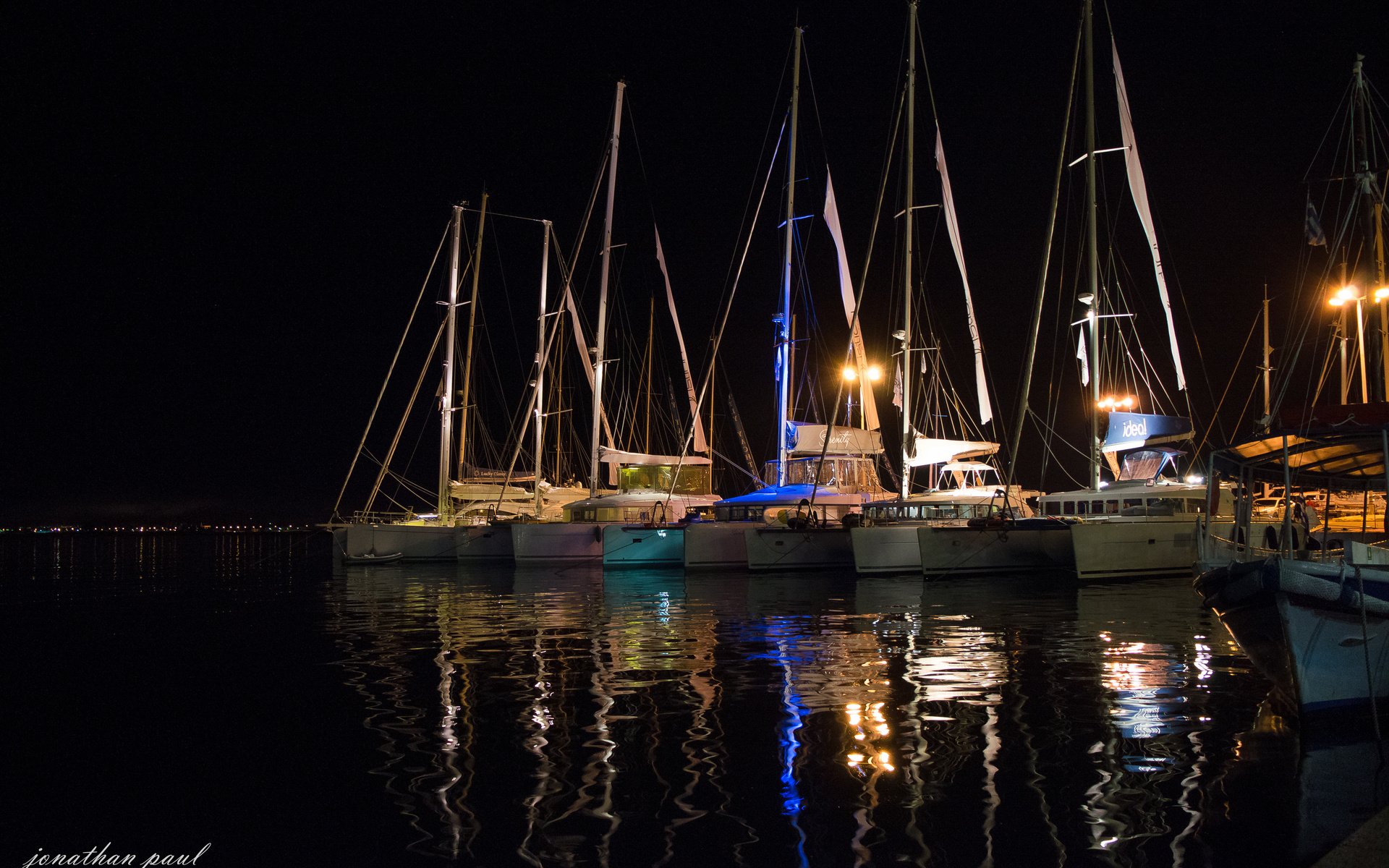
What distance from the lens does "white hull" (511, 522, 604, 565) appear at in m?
47.5

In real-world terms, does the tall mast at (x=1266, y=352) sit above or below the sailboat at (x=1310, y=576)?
above

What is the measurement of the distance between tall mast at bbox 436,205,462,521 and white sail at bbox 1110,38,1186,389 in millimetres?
35528

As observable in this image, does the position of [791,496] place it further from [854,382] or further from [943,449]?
[854,382]

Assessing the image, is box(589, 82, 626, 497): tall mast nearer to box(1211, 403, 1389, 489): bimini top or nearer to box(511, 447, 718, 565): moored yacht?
box(511, 447, 718, 565): moored yacht

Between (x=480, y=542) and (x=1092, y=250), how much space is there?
108ft

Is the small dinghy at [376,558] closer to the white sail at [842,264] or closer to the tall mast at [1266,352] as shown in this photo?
the white sail at [842,264]

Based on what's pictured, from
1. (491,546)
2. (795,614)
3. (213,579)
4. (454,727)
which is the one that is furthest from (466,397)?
(454,727)

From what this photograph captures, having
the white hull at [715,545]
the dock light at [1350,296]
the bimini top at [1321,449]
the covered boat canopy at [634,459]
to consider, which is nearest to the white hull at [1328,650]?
the bimini top at [1321,449]

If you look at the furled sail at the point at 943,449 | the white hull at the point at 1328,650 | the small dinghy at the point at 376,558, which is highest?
the furled sail at the point at 943,449

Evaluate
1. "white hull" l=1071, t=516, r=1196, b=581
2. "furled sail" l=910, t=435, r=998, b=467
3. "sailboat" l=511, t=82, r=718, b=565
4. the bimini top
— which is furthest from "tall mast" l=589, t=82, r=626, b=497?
the bimini top

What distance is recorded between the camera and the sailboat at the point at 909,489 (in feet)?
117

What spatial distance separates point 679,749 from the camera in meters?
10.4

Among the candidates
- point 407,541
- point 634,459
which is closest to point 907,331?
point 634,459

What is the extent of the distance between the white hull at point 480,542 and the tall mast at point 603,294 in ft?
19.4
